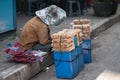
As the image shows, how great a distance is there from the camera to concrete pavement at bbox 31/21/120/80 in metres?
6.55

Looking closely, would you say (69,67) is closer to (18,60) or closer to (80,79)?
(80,79)

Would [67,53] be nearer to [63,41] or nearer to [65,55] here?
[65,55]

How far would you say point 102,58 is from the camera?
25.5ft

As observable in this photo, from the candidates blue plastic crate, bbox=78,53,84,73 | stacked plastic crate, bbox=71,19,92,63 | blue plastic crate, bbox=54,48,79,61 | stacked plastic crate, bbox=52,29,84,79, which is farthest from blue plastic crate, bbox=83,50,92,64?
blue plastic crate, bbox=54,48,79,61

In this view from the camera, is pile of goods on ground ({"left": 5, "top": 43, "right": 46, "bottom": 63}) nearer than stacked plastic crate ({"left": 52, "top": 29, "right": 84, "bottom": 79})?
No

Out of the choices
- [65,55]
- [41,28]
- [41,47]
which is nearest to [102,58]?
[41,47]

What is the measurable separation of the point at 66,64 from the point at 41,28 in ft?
2.98

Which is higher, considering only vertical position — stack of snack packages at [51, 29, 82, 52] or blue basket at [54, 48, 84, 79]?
stack of snack packages at [51, 29, 82, 52]

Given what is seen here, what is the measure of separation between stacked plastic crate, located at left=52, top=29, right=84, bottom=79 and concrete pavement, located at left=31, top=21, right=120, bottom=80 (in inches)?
7.8

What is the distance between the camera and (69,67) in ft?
20.5

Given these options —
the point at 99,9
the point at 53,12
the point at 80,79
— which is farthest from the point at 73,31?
the point at 99,9

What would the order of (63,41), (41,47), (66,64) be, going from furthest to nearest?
1. (41,47)
2. (66,64)
3. (63,41)

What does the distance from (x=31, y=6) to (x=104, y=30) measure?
3.44 meters

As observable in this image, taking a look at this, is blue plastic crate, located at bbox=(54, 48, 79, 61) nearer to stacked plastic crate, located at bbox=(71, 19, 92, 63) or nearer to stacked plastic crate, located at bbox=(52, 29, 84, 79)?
stacked plastic crate, located at bbox=(52, 29, 84, 79)
